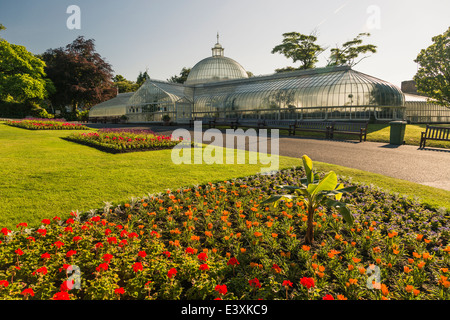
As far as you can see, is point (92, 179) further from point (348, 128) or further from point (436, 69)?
point (436, 69)

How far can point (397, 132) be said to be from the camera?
12.8 metres

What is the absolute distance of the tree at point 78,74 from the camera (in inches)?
1620

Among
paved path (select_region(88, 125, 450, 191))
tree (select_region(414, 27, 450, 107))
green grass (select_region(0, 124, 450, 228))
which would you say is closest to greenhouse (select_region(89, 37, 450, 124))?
tree (select_region(414, 27, 450, 107))

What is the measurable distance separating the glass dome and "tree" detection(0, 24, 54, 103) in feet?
74.9

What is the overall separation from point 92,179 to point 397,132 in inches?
563

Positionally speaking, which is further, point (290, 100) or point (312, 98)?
point (290, 100)

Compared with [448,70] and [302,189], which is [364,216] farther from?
[448,70]

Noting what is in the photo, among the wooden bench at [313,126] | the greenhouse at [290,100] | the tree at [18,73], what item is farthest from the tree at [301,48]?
the tree at [18,73]

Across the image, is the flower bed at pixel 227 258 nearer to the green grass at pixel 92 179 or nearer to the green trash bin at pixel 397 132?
the green grass at pixel 92 179

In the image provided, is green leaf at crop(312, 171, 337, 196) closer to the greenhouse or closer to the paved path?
the paved path

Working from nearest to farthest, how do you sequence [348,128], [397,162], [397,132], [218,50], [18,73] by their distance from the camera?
[397,162] < [397,132] < [348,128] < [18,73] < [218,50]

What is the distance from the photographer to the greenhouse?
21.1 meters

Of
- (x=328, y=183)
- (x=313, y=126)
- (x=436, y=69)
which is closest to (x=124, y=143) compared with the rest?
(x=328, y=183)

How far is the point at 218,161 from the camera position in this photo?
8094 mm
